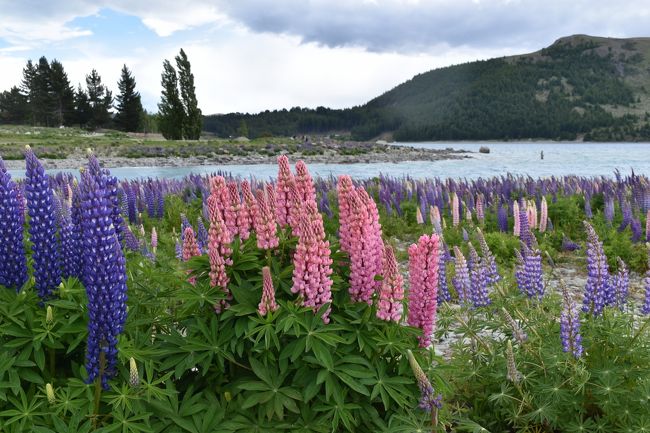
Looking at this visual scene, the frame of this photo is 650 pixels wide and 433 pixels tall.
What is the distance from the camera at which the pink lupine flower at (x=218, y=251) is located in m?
3.02

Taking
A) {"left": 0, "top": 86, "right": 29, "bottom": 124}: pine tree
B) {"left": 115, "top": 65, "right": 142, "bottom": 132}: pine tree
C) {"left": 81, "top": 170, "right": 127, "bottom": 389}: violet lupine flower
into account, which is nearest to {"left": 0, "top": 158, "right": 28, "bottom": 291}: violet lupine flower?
{"left": 81, "top": 170, "right": 127, "bottom": 389}: violet lupine flower

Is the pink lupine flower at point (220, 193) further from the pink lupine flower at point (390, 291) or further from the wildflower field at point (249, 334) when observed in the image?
the pink lupine flower at point (390, 291)

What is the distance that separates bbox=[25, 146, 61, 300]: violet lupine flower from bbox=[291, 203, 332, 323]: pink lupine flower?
5.09 feet

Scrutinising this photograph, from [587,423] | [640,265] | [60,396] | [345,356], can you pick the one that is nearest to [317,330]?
[345,356]

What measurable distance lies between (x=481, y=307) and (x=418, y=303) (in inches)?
64.0

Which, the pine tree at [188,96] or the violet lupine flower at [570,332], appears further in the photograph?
the pine tree at [188,96]

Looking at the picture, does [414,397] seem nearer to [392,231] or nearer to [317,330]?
[317,330]

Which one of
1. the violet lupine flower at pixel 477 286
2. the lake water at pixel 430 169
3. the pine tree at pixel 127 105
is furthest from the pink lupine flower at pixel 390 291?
the pine tree at pixel 127 105

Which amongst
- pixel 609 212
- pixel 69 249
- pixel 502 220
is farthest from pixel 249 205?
pixel 609 212

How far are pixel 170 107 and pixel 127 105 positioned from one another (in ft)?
104

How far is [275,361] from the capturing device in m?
3.03

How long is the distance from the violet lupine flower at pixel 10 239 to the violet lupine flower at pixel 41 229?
8cm

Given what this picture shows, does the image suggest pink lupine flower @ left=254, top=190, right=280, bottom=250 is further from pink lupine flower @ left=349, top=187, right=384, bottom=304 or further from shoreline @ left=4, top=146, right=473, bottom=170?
shoreline @ left=4, top=146, right=473, bottom=170

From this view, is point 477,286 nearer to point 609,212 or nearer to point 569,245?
point 569,245
